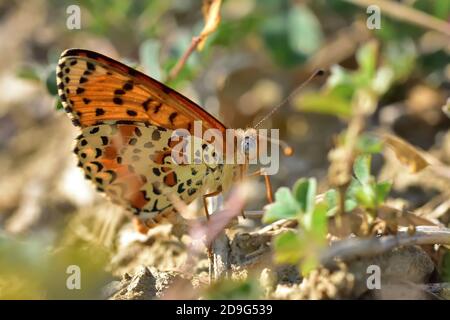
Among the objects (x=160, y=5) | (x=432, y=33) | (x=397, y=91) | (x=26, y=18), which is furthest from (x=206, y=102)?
(x=26, y=18)

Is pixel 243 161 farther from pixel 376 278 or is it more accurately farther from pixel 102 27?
pixel 102 27

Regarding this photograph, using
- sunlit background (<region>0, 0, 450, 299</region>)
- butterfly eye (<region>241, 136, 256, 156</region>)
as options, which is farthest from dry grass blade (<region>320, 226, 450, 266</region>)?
butterfly eye (<region>241, 136, 256, 156</region>)

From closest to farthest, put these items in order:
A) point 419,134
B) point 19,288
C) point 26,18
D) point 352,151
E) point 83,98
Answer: point 352,151, point 19,288, point 83,98, point 419,134, point 26,18

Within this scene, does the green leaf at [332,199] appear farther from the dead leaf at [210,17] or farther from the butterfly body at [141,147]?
the dead leaf at [210,17]

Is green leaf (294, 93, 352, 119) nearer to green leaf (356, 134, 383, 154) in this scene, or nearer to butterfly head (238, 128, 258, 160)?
butterfly head (238, 128, 258, 160)

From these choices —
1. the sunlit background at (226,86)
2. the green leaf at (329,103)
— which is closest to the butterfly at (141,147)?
the sunlit background at (226,86)

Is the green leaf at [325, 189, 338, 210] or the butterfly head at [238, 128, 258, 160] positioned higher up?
the butterfly head at [238, 128, 258, 160]
